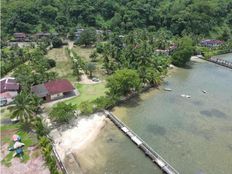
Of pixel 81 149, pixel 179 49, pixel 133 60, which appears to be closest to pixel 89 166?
pixel 81 149

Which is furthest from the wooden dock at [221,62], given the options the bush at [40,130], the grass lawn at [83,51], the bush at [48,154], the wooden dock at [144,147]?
the bush at [48,154]

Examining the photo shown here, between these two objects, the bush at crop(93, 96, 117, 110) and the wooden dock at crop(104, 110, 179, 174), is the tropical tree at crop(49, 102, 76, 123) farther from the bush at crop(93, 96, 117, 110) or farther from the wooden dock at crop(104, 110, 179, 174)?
the wooden dock at crop(104, 110, 179, 174)

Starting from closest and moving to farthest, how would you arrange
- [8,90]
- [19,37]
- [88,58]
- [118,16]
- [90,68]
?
[8,90] < [90,68] < [88,58] < [19,37] < [118,16]

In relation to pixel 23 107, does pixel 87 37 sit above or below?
above

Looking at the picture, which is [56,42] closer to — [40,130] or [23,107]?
[23,107]

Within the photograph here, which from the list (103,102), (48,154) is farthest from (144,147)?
(48,154)

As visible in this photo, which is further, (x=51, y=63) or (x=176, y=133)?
(x=51, y=63)

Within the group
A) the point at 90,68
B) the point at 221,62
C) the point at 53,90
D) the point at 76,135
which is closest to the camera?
the point at 76,135

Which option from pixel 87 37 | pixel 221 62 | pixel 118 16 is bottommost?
pixel 221 62
